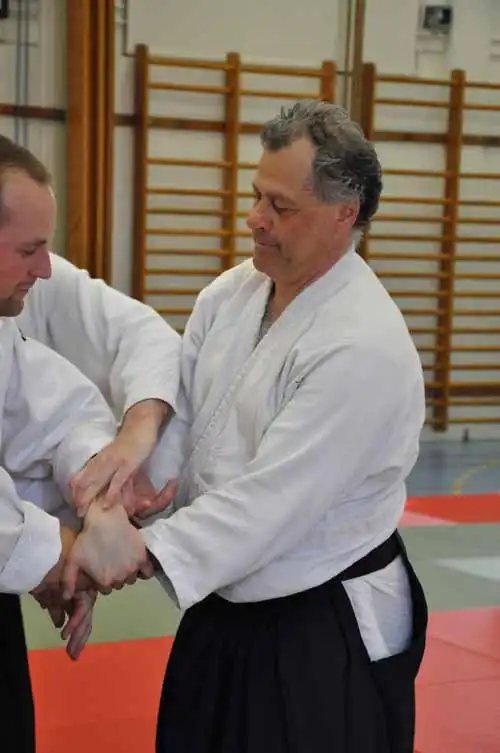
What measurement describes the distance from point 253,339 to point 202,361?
155 millimetres

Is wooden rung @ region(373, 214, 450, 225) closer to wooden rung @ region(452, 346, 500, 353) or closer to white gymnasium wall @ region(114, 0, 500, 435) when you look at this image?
white gymnasium wall @ region(114, 0, 500, 435)

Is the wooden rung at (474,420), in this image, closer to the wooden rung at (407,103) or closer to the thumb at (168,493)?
the wooden rung at (407,103)

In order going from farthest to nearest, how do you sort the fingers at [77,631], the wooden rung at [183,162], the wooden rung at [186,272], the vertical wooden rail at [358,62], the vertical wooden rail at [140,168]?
the vertical wooden rail at [358,62] → the wooden rung at [186,272] → the wooden rung at [183,162] → the vertical wooden rail at [140,168] → the fingers at [77,631]

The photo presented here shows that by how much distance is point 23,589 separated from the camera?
6.07ft

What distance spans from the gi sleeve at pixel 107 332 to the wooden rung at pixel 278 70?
19.0ft

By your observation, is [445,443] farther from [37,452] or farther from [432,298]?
[37,452]

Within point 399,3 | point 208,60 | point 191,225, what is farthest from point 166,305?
point 399,3

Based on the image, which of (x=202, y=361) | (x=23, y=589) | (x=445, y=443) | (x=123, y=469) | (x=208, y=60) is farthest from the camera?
(x=445, y=443)

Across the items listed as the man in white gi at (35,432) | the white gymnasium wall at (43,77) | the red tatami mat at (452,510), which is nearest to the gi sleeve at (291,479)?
the man in white gi at (35,432)

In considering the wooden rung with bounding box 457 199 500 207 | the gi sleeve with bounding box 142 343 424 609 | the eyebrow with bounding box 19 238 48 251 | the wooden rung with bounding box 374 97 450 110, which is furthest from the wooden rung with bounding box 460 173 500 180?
the eyebrow with bounding box 19 238 48 251

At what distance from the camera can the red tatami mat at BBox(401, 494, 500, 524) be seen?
5.76 metres

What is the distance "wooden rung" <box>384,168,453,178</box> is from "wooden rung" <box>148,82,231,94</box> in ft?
5.07

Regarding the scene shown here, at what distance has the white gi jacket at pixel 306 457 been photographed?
1894 millimetres

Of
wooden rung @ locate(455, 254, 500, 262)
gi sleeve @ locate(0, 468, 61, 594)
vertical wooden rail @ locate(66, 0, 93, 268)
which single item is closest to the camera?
gi sleeve @ locate(0, 468, 61, 594)
